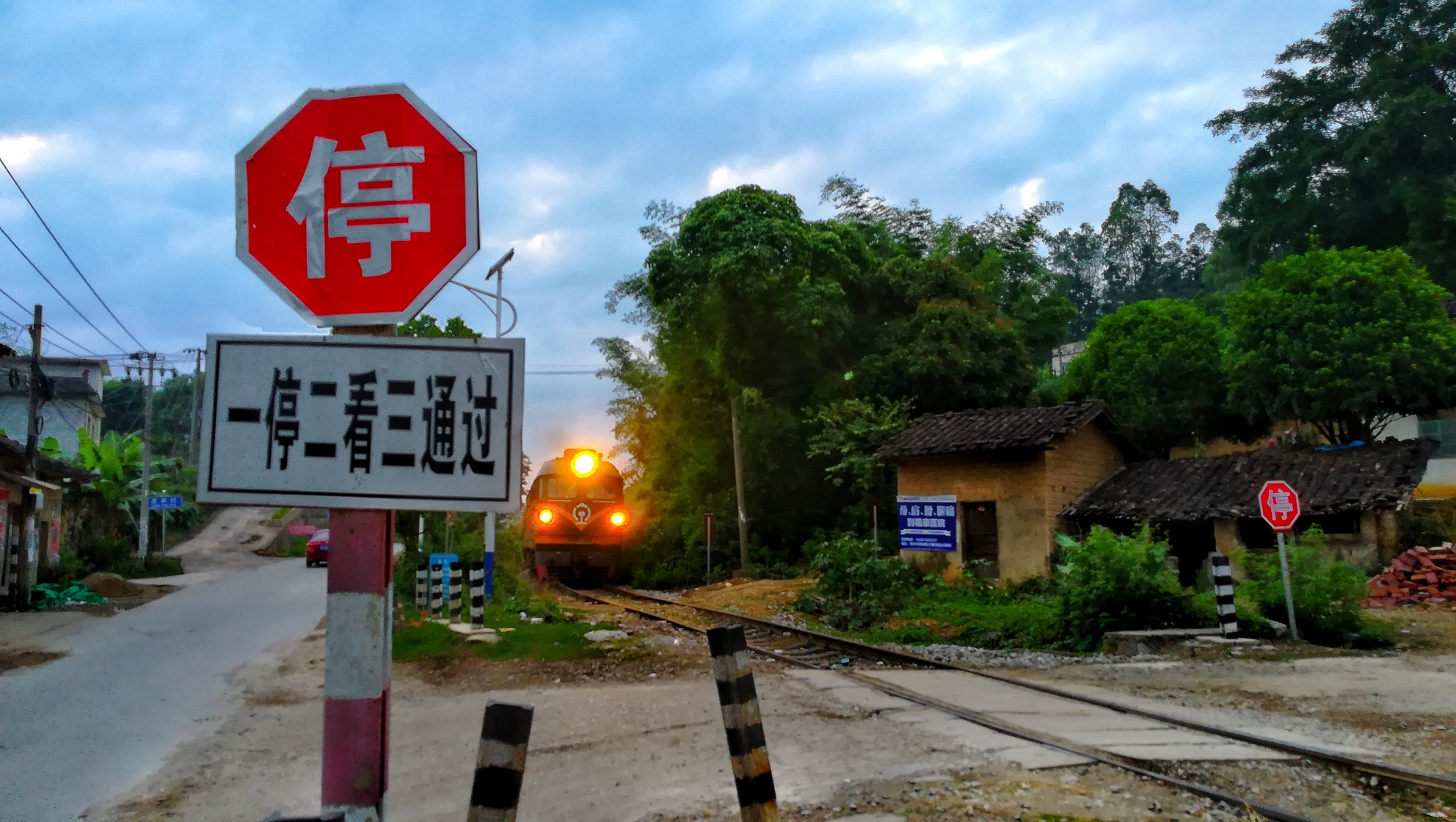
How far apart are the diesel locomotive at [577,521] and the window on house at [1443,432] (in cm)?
2148

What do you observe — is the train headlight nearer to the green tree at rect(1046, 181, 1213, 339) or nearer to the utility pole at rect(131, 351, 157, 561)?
the utility pole at rect(131, 351, 157, 561)

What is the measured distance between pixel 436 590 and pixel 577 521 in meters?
4.38

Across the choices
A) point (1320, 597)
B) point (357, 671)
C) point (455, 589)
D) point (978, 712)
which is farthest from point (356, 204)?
point (455, 589)

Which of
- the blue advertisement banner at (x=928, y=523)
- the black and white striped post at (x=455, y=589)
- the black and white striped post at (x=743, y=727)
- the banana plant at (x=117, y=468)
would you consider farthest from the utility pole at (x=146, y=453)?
the black and white striped post at (x=743, y=727)

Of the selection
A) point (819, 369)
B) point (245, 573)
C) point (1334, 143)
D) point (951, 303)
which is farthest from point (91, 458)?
point (1334, 143)

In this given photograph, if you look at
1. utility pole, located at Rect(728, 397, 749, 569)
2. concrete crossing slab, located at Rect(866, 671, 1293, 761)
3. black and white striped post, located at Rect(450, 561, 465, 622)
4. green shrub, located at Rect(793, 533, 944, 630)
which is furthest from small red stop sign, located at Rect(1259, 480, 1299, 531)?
utility pole, located at Rect(728, 397, 749, 569)

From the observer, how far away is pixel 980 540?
1944 cm

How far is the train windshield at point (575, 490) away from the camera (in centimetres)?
2123

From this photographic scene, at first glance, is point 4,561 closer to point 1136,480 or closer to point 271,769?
point 271,769

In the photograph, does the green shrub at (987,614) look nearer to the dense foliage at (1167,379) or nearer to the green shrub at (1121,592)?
the green shrub at (1121,592)

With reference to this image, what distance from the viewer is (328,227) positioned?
2.56 meters

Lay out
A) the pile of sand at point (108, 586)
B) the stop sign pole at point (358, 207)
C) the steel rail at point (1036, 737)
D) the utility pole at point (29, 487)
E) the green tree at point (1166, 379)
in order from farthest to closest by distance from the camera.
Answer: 1. the green tree at point (1166, 379)
2. the pile of sand at point (108, 586)
3. the utility pole at point (29, 487)
4. the steel rail at point (1036, 737)
5. the stop sign pole at point (358, 207)

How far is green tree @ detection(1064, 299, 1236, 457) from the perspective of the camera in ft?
85.4

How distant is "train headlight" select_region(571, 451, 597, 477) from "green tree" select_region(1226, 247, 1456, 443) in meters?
14.7
